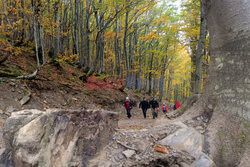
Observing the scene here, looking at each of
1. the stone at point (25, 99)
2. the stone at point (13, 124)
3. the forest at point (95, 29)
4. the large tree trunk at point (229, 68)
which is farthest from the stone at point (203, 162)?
the stone at point (25, 99)

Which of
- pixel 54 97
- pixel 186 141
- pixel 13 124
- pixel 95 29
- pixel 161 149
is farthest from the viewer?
pixel 95 29

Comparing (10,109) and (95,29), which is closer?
(10,109)

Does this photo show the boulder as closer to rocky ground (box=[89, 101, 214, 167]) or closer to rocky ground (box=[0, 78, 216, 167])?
rocky ground (box=[0, 78, 216, 167])

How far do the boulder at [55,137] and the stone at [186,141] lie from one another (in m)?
1.02

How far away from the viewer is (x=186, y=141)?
2.21 meters

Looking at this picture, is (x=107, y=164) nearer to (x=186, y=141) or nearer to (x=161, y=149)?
(x=161, y=149)

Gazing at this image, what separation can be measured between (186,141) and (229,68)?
1.50m

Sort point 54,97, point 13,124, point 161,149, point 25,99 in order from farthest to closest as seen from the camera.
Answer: point 54,97
point 25,99
point 161,149
point 13,124

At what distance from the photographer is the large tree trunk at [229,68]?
2.18m

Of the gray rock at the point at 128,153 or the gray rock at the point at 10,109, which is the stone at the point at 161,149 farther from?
the gray rock at the point at 10,109

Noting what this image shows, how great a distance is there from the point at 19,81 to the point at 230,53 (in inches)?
303

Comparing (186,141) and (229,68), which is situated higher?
(229,68)

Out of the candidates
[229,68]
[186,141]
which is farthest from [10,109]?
[229,68]

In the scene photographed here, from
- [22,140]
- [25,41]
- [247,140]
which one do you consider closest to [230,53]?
[247,140]
